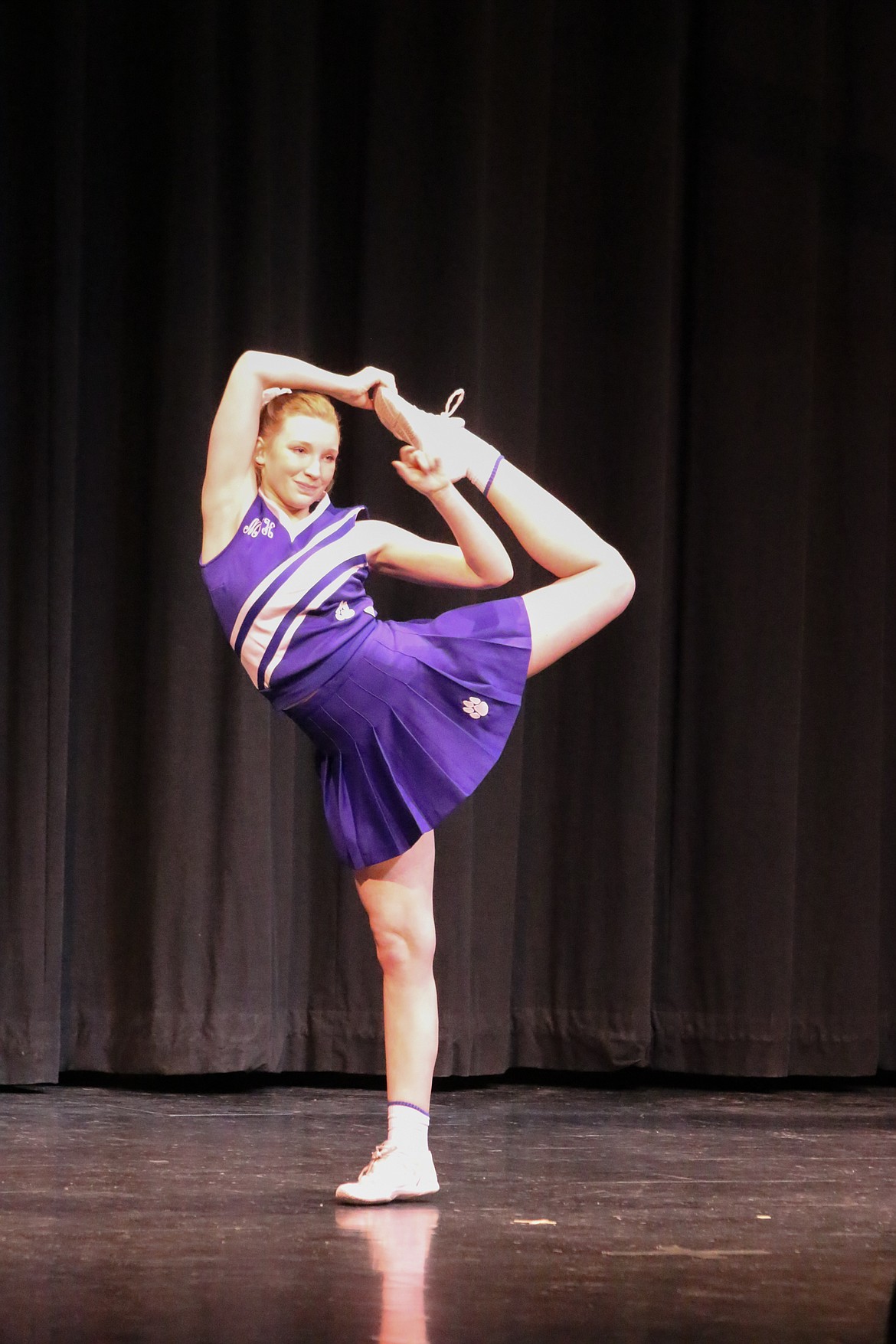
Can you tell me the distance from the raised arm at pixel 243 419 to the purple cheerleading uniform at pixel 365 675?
1.1 inches

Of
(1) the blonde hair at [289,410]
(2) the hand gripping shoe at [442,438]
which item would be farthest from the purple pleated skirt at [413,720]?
(1) the blonde hair at [289,410]

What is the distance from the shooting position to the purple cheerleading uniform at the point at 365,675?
7.52 feet

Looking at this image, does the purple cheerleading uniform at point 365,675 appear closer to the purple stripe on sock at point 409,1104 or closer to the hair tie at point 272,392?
the hair tie at point 272,392

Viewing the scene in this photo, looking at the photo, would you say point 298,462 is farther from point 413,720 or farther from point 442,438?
point 413,720

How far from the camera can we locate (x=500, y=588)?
364 centimetres

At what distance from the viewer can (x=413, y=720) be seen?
7.63 feet

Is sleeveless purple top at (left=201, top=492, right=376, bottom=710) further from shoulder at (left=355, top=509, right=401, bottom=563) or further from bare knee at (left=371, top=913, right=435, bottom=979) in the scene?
bare knee at (left=371, top=913, right=435, bottom=979)

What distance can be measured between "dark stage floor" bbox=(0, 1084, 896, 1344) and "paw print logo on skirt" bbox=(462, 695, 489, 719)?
718 millimetres

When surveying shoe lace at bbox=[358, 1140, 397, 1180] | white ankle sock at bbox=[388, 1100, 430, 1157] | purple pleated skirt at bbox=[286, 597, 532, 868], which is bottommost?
shoe lace at bbox=[358, 1140, 397, 1180]

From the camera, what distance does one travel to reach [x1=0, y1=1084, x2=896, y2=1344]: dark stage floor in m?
1.76

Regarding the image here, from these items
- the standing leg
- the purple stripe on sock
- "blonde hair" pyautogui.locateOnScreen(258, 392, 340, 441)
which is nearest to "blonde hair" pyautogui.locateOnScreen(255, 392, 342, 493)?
"blonde hair" pyautogui.locateOnScreen(258, 392, 340, 441)

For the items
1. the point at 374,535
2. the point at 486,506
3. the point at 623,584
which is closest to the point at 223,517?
the point at 374,535

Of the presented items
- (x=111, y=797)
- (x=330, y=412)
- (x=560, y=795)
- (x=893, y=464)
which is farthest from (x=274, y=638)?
(x=893, y=464)

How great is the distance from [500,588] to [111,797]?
39.3 inches
